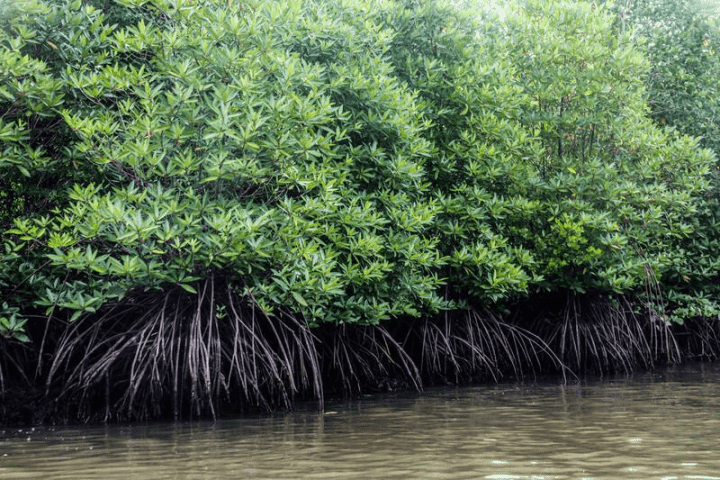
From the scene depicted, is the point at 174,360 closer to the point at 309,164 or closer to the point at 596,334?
the point at 309,164

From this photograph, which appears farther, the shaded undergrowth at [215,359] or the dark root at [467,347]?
the dark root at [467,347]

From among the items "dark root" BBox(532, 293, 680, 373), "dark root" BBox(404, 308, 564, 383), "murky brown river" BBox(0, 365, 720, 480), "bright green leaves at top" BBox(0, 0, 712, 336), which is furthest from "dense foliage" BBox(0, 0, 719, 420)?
"murky brown river" BBox(0, 365, 720, 480)

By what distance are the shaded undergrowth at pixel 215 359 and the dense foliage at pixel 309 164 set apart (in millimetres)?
64

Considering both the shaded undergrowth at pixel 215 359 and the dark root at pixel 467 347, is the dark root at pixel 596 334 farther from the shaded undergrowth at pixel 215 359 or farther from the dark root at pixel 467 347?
the shaded undergrowth at pixel 215 359

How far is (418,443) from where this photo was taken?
4922 mm

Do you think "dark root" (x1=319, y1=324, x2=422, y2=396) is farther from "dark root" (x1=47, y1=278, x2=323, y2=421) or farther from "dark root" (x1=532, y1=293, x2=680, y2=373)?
"dark root" (x1=532, y1=293, x2=680, y2=373)

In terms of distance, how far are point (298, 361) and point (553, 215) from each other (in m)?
3.55

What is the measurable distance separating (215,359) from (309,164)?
6.33 feet

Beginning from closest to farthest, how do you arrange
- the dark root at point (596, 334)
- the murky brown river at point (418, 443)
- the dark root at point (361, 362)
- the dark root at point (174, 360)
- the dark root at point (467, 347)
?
1. the murky brown river at point (418, 443)
2. the dark root at point (174, 360)
3. the dark root at point (361, 362)
4. the dark root at point (467, 347)
5. the dark root at point (596, 334)

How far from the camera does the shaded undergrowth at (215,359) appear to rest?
6.64 m

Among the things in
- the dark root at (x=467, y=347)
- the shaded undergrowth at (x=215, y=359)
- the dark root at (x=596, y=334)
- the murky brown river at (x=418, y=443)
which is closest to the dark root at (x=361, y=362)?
the shaded undergrowth at (x=215, y=359)

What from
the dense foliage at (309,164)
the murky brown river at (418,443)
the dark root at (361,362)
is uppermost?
the dense foliage at (309,164)

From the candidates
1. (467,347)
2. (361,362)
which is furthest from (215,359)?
(467,347)

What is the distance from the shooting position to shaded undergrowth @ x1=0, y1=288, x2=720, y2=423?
6.64 meters
